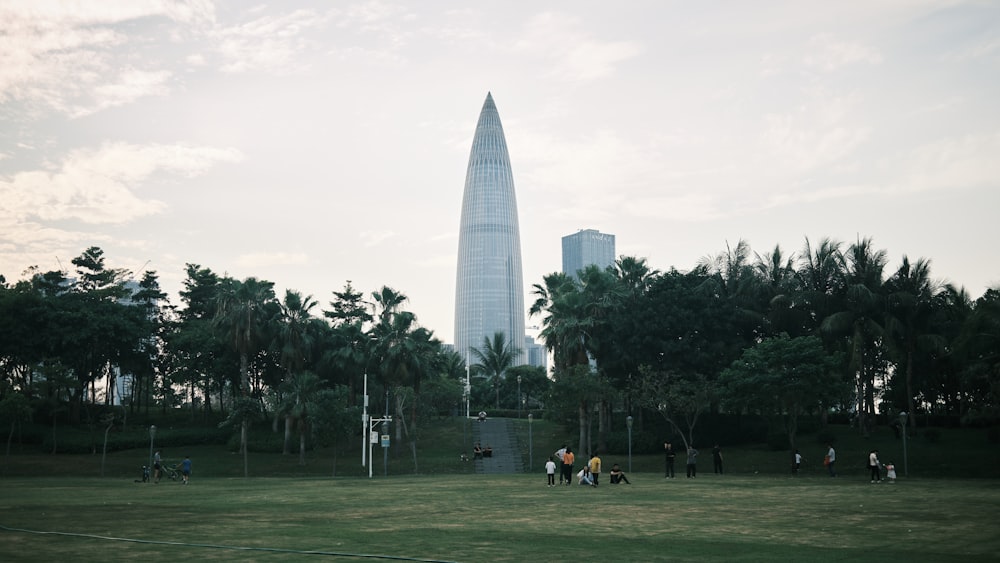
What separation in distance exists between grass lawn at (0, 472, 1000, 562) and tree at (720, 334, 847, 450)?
740 inches

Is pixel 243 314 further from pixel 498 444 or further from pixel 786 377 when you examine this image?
pixel 786 377

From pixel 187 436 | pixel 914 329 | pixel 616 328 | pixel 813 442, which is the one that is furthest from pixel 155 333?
pixel 914 329

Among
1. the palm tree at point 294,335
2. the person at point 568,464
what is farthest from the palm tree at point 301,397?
the person at point 568,464

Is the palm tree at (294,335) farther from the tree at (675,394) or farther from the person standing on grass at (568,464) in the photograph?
the person standing on grass at (568,464)

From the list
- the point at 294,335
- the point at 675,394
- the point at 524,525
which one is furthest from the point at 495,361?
the point at 524,525

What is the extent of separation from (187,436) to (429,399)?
22.7 m

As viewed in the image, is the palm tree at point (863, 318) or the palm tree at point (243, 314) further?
the palm tree at point (243, 314)

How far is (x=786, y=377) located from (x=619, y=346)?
15125mm

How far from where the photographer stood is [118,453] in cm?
6806

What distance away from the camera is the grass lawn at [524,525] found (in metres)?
14.8

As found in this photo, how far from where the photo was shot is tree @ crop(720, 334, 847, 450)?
165 feet

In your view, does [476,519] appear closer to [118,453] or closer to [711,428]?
[711,428]

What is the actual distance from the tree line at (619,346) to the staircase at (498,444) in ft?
15.8

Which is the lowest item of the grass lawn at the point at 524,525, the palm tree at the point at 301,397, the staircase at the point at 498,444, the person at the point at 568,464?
the staircase at the point at 498,444
